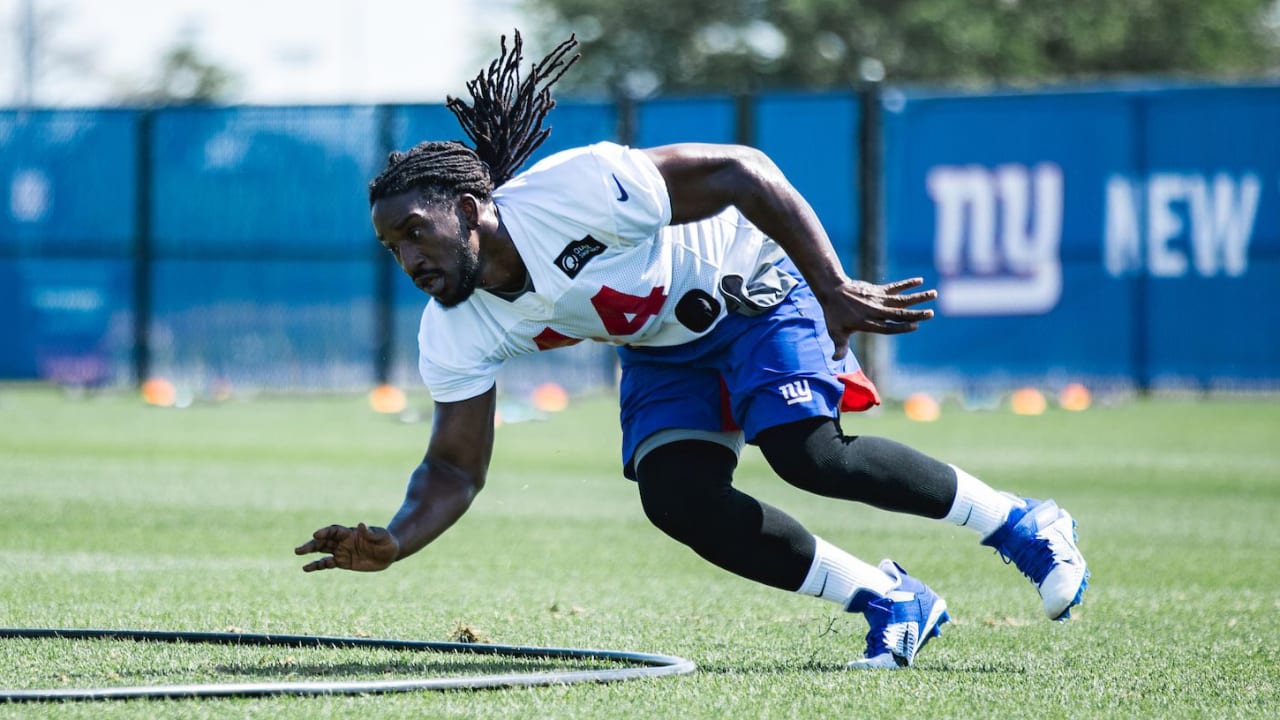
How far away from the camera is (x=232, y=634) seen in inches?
226

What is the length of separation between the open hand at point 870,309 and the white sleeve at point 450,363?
1.10 meters

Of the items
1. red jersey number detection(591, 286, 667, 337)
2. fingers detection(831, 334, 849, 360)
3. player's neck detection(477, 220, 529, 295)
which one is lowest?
fingers detection(831, 334, 849, 360)

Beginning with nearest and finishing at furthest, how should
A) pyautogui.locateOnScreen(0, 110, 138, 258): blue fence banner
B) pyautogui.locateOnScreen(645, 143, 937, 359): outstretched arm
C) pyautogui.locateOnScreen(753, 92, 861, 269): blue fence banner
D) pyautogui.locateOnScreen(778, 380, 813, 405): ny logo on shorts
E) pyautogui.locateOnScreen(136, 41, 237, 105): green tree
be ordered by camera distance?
pyautogui.locateOnScreen(645, 143, 937, 359): outstretched arm, pyautogui.locateOnScreen(778, 380, 813, 405): ny logo on shorts, pyautogui.locateOnScreen(753, 92, 861, 269): blue fence banner, pyautogui.locateOnScreen(0, 110, 138, 258): blue fence banner, pyautogui.locateOnScreen(136, 41, 237, 105): green tree

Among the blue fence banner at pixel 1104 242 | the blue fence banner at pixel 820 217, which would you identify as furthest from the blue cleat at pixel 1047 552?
the blue fence banner at pixel 1104 242

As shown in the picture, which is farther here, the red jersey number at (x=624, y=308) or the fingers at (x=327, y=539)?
the red jersey number at (x=624, y=308)

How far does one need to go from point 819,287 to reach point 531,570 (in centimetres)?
324

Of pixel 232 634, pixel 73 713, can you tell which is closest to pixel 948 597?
pixel 232 634

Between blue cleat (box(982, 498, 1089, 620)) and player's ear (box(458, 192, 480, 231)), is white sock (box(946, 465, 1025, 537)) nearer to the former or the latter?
blue cleat (box(982, 498, 1089, 620))

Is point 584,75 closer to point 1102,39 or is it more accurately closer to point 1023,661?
point 1102,39

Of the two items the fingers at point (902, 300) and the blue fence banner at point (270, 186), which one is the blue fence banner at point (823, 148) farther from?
the fingers at point (902, 300)

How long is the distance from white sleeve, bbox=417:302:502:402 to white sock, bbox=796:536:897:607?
3.66 ft

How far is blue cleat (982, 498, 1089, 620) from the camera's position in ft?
17.3

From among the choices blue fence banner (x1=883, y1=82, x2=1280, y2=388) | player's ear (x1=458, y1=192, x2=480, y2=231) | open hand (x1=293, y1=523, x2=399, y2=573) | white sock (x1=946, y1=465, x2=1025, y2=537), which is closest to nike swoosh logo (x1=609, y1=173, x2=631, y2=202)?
player's ear (x1=458, y1=192, x2=480, y2=231)

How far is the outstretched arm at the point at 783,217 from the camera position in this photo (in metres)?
4.87
